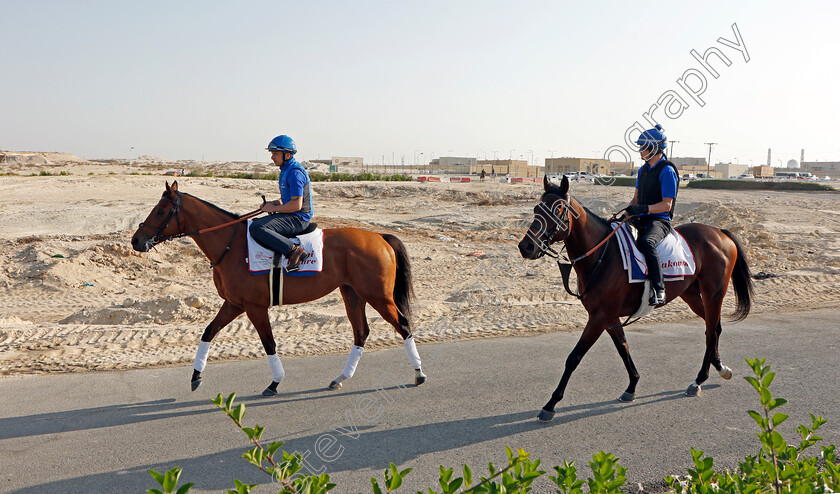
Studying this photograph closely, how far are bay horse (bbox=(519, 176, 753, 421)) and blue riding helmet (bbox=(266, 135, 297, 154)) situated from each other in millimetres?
2937

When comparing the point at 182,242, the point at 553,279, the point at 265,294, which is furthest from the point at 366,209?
the point at 265,294

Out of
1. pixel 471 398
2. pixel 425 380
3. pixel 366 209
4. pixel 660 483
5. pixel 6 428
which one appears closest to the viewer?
pixel 660 483

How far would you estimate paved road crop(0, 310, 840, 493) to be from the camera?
476cm

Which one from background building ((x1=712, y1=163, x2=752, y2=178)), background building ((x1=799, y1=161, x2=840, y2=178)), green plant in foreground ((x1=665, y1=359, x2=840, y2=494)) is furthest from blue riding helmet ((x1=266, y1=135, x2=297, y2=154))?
background building ((x1=799, y1=161, x2=840, y2=178))

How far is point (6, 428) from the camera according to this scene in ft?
17.7

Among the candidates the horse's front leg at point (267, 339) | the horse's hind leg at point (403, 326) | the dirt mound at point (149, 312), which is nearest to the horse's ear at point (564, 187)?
the horse's hind leg at point (403, 326)

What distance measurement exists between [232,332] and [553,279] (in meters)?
7.74

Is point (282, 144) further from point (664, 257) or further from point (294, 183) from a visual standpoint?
point (664, 257)

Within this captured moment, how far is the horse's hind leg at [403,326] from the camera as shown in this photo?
6.71 meters

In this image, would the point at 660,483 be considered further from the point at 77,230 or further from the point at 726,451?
the point at 77,230

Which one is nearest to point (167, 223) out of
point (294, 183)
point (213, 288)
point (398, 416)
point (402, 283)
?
point (294, 183)

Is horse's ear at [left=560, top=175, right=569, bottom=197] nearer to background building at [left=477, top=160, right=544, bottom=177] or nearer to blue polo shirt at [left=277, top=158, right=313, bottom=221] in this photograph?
blue polo shirt at [left=277, top=158, right=313, bottom=221]

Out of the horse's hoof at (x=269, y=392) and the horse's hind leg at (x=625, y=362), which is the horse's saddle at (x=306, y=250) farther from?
the horse's hind leg at (x=625, y=362)

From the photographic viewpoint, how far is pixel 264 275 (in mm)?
6574
